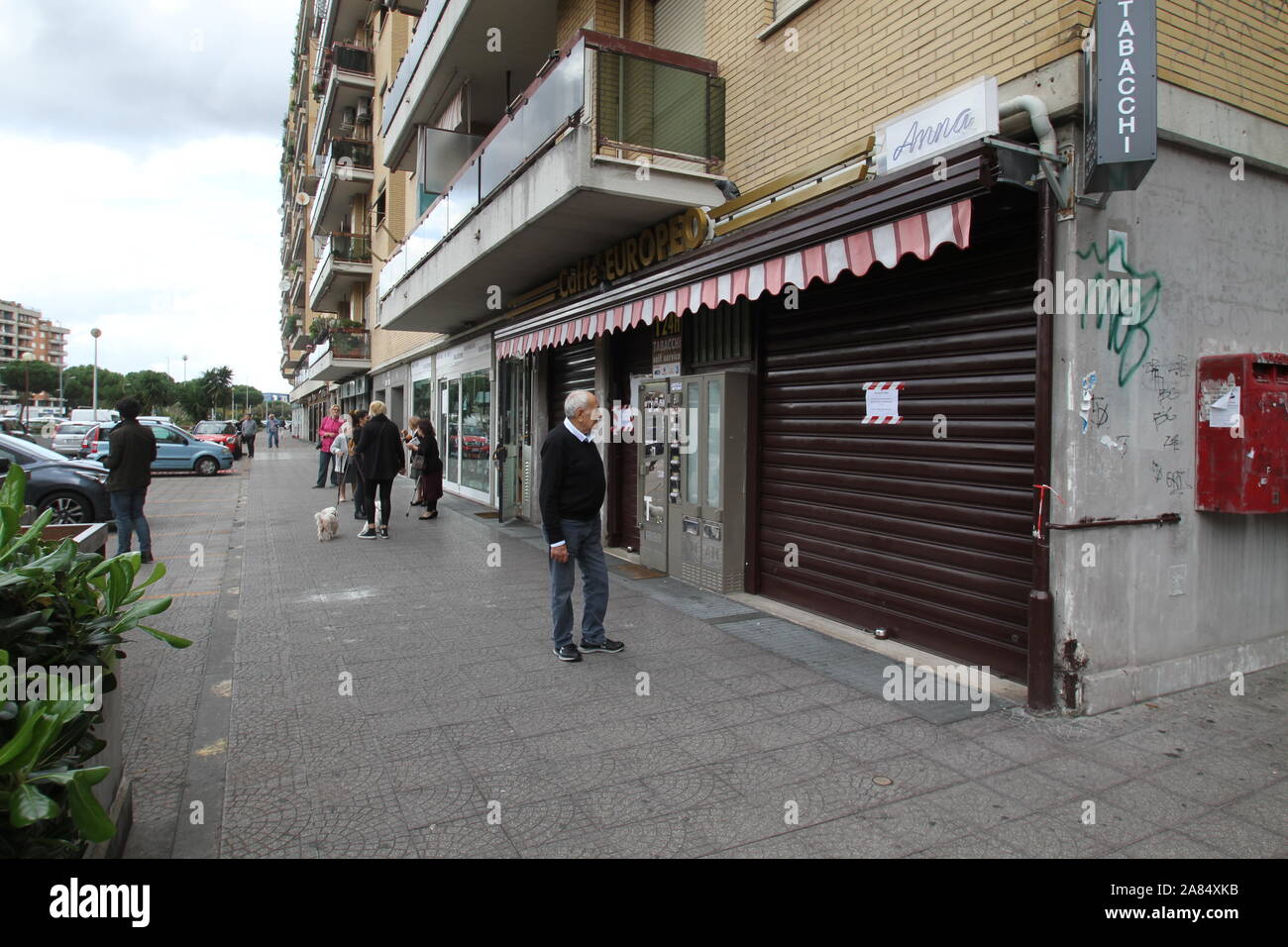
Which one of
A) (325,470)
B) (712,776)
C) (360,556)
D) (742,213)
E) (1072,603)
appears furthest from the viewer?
(325,470)

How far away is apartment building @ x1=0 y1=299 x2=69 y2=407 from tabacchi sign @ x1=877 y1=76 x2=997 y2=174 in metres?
197

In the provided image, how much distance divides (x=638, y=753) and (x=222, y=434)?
103 feet

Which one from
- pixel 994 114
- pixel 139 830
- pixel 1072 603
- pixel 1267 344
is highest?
pixel 994 114

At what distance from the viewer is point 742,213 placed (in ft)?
25.1

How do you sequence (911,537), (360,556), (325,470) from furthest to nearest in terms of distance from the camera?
1. (325,470)
2. (360,556)
3. (911,537)

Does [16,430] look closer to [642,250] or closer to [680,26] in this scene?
[642,250]

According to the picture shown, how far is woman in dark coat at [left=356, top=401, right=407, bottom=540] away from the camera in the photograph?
11.3m

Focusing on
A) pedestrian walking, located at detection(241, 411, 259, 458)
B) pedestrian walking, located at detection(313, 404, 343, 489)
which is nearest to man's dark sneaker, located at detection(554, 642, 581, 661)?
pedestrian walking, located at detection(313, 404, 343, 489)

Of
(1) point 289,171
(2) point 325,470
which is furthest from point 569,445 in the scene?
(1) point 289,171

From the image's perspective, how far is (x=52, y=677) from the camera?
229 centimetres

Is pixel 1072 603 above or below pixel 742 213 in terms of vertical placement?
below

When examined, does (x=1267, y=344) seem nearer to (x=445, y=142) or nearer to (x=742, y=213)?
(x=742, y=213)

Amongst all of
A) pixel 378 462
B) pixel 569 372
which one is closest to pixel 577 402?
pixel 378 462

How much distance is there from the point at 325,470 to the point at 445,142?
27.3 feet
